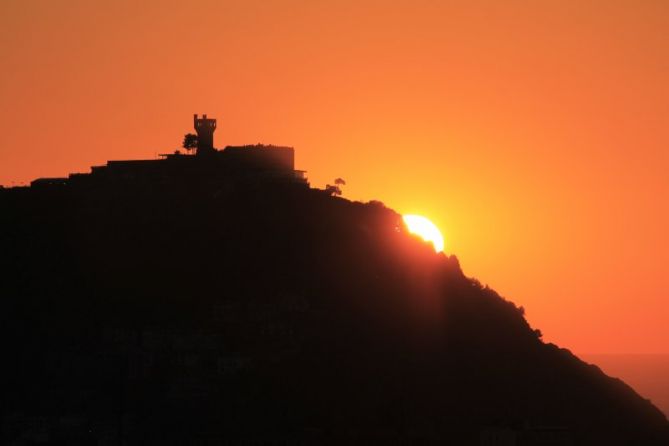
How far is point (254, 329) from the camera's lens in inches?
6831

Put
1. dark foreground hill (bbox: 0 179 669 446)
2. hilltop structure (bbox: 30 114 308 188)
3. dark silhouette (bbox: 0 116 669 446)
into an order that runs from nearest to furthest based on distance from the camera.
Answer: dark foreground hill (bbox: 0 179 669 446)
dark silhouette (bbox: 0 116 669 446)
hilltop structure (bbox: 30 114 308 188)

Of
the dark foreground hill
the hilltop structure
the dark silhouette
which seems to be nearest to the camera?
the dark foreground hill

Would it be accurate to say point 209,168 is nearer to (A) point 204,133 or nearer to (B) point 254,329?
(A) point 204,133

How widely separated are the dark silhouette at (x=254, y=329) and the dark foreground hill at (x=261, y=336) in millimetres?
194

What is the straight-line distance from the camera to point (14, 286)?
7254 inches

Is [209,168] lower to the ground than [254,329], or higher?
higher

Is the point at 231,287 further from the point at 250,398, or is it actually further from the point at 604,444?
the point at 604,444

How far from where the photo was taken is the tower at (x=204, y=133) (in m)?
192

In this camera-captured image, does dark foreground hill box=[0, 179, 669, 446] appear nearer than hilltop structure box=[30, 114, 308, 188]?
Yes

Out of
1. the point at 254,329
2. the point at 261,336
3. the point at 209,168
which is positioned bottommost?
the point at 261,336

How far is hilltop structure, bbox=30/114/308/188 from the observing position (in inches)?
7461

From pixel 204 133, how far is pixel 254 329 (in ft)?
96.4

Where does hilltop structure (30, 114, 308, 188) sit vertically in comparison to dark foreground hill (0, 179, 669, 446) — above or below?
above

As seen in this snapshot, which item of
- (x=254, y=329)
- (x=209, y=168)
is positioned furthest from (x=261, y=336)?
(x=209, y=168)
